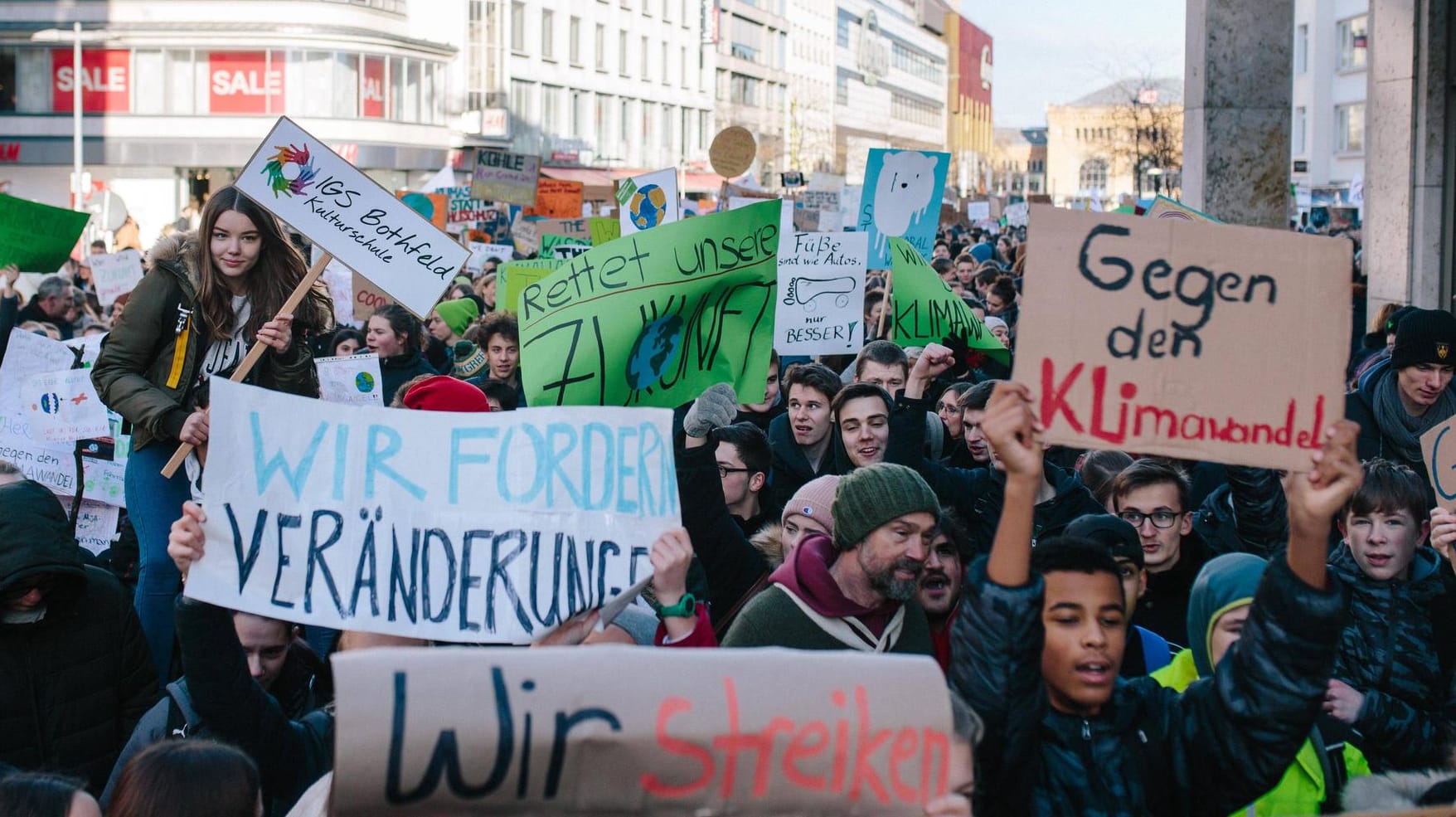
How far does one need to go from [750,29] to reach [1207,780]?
286 ft

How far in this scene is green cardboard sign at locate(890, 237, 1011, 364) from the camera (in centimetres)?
950

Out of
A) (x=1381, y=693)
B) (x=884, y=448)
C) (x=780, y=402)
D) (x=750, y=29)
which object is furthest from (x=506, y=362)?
(x=750, y=29)

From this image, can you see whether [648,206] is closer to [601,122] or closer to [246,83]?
[246,83]

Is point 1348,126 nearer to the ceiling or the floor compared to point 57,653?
nearer to the ceiling

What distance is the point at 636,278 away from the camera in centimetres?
582

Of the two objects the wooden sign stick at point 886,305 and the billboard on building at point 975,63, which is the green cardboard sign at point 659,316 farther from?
the billboard on building at point 975,63

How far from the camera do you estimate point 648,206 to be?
46.2 feet

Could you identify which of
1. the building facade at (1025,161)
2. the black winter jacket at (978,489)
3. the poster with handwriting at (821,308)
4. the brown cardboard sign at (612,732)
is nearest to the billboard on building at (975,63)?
the building facade at (1025,161)

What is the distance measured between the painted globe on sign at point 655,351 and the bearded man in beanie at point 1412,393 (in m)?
3.10

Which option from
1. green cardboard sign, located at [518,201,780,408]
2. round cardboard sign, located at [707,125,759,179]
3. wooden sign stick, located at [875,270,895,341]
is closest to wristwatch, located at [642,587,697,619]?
green cardboard sign, located at [518,201,780,408]

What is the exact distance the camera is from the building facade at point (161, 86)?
4841 centimetres

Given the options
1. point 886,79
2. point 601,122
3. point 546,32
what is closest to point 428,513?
point 546,32

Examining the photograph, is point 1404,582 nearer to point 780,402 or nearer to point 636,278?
point 636,278

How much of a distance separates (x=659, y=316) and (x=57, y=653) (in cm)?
234
